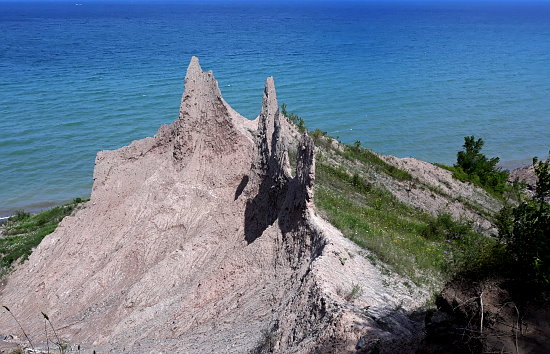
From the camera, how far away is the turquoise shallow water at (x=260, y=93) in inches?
1877

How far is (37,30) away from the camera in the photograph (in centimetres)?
12875

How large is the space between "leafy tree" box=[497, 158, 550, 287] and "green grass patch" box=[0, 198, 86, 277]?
2223cm

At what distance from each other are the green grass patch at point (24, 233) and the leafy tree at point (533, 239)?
72.9 ft

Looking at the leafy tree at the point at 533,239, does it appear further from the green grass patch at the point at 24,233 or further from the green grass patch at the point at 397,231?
the green grass patch at the point at 24,233

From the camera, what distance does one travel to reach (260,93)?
60.6 meters

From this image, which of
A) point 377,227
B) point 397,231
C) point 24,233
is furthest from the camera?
point 24,233

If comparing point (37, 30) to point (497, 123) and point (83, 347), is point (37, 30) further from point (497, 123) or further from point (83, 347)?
point (83, 347)

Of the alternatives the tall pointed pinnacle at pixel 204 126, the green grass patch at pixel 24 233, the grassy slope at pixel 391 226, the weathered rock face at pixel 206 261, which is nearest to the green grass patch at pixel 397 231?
the grassy slope at pixel 391 226

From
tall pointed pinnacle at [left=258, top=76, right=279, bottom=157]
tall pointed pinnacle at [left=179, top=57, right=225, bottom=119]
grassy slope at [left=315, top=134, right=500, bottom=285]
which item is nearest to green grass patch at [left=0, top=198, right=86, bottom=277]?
tall pointed pinnacle at [left=179, top=57, right=225, bottom=119]

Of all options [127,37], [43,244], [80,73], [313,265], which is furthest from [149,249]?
[127,37]

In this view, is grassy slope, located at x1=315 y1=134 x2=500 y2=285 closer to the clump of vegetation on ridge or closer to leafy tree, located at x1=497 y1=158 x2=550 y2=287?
leafy tree, located at x1=497 y1=158 x2=550 y2=287

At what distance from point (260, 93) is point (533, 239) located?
175 feet

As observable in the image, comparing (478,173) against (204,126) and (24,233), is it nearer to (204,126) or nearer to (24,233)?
(204,126)

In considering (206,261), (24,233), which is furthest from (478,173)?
(24,233)
